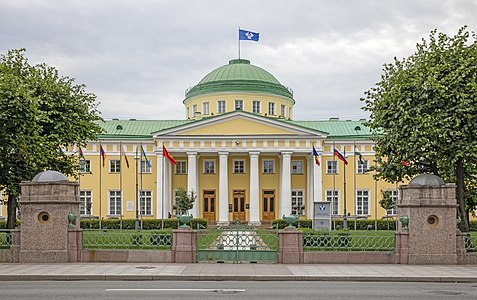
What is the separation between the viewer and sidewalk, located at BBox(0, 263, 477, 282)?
18.3 m

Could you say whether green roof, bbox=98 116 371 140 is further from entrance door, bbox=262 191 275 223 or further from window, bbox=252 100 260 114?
entrance door, bbox=262 191 275 223

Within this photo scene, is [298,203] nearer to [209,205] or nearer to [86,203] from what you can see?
[209,205]

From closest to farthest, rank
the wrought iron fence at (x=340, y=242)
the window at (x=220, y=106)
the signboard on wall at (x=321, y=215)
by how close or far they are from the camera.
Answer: the wrought iron fence at (x=340, y=242) < the signboard on wall at (x=321, y=215) < the window at (x=220, y=106)

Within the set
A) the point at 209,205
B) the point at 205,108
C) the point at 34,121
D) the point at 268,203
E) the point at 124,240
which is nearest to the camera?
the point at 124,240

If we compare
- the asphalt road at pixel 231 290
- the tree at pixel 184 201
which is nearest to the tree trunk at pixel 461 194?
the asphalt road at pixel 231 290

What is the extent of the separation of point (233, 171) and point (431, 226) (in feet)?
145

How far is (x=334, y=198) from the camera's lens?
209ft

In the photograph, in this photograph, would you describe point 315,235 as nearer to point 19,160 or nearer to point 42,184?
point 42,184

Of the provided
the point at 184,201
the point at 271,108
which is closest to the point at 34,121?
the point at 184,201

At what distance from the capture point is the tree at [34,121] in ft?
87.3

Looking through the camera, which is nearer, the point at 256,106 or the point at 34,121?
the point at 34,121

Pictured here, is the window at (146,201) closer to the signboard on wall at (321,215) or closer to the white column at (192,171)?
the white column at (192,171)

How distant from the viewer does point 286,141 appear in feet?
200

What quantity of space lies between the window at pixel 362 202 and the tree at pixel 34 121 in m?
33.1
